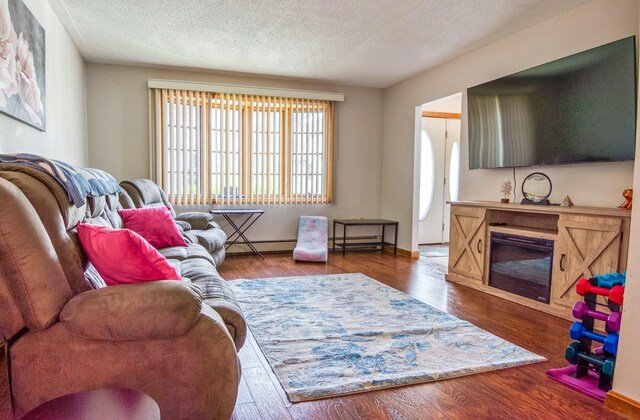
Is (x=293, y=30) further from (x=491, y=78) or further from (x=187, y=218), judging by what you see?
(x=187, y=218)

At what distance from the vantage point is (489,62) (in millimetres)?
4070

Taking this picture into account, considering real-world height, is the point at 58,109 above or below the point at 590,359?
above

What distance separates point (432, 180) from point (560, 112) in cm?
348

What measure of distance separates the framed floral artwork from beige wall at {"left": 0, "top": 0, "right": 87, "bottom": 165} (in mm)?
93

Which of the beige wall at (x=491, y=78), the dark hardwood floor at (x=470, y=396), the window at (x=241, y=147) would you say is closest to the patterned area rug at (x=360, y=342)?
the dark hardwood floor at (x=470, y=396)

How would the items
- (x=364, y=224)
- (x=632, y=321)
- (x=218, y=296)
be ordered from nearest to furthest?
(x=632, y=321)
(x=218, y=296)
(x=364, y=224)

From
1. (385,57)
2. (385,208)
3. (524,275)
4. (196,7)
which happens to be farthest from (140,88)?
(524,275)

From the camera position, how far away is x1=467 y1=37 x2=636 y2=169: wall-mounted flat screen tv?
9.12 ft

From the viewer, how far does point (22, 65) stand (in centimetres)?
252

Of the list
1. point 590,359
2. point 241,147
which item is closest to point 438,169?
point 241,147

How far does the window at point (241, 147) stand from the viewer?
5148 mm

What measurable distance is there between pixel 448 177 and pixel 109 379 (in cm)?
631

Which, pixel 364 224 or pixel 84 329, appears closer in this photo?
pixel 84 329

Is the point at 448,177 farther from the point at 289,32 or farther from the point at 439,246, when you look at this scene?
the point at 289,32
